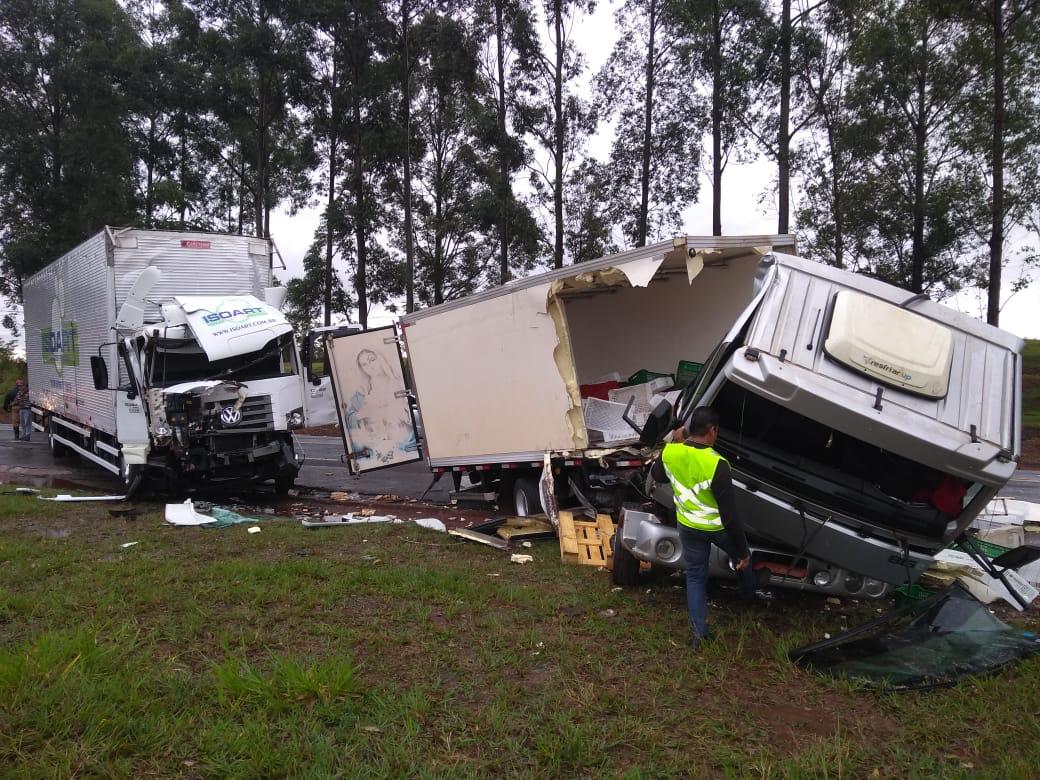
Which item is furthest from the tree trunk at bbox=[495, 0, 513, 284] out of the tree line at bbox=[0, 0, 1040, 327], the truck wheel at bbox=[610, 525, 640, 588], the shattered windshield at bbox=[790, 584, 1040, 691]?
the shattered windshield at bbox=[790, 584, 1040, 691]

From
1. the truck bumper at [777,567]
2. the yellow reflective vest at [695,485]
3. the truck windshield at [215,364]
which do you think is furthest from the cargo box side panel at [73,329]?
the yellow reflective vest at [695,485]

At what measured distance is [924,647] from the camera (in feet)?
14.3

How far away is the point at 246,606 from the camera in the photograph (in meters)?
5.37

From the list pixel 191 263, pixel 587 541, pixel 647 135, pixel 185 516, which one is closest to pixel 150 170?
pixel 647 135

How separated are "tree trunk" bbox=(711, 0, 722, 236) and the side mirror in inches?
727

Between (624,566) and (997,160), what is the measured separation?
20.6 metres

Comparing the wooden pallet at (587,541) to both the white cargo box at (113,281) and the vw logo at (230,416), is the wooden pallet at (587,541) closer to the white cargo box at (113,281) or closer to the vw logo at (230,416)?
the vw logo at (230,416)

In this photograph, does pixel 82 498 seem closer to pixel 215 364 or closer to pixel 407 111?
pixel 215 364

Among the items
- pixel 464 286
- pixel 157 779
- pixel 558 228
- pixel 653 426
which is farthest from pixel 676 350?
pixel 464 286

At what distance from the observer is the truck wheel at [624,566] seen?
5.93 metres

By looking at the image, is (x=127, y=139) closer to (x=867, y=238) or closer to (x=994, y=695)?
(x=867, y=238)

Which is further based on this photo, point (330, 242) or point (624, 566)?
point (330, 242)

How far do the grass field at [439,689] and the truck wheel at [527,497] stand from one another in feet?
8.19

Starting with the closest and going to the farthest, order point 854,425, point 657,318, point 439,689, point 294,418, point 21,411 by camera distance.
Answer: point 439,689, point 854,425, point 657,318, point 294,418, point 21,411
